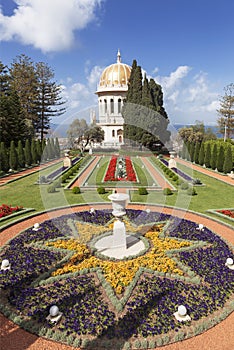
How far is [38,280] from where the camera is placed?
736cm

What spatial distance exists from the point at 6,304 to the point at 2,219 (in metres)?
6.48

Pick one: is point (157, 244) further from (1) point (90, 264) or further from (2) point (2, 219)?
(2) point (2, 219)

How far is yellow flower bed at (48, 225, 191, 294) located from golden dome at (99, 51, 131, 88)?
191ft

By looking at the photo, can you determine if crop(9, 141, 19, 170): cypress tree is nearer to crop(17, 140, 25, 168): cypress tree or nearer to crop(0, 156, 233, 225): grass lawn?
crop(17, 140, 25, 168): cypress tree

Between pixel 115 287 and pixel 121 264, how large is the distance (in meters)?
1.06

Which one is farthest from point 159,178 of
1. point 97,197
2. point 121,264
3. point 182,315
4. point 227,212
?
point 182,315

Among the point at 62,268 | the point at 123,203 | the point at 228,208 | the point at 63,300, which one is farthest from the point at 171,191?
the point at 63,300

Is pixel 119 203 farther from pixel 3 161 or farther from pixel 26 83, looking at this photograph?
pixel 26 83

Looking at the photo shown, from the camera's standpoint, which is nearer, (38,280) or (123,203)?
(38,280)

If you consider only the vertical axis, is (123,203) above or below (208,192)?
above

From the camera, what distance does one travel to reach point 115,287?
7.05m

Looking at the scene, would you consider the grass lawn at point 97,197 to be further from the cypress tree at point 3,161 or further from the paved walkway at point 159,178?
the cypress tree at point 3,161

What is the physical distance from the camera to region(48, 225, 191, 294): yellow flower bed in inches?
291

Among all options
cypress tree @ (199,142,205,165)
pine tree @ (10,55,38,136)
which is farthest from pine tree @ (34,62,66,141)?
cypress tree @ (199,142,205,165)
